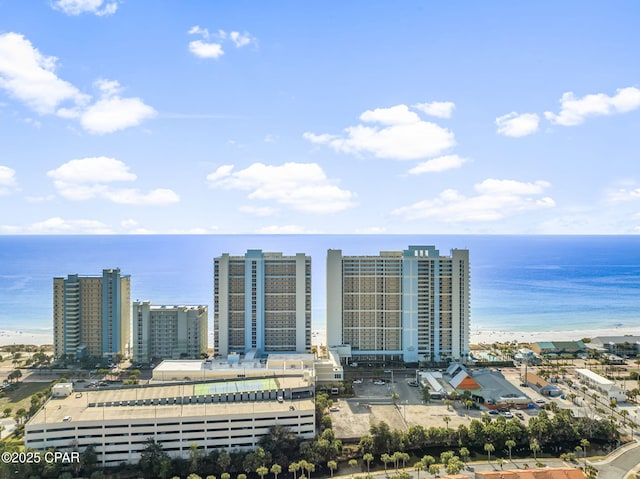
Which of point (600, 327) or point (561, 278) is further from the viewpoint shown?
point (561, 278)

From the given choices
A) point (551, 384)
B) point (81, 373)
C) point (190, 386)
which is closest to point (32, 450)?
point (190, 386)

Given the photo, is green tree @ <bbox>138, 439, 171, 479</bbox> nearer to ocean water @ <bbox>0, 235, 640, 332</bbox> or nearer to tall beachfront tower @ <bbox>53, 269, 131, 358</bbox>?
tall beachfront tower @ <bbox>53, 269, 131, 358</bbox>

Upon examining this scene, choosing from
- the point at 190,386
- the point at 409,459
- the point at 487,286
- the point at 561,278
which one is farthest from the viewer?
the point at 561,278

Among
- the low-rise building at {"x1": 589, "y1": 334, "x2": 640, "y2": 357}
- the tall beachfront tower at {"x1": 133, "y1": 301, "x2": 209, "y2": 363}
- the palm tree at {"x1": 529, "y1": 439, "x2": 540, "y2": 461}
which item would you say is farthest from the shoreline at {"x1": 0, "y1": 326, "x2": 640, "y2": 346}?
the palm tree at {"x1": 529, "y1": 439, "x2": 540, "y2": 461}

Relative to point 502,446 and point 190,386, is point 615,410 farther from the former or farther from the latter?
point 190,386

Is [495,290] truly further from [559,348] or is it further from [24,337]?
[24,337]

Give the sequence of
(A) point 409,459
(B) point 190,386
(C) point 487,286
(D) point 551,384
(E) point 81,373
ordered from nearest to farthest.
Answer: (A) point 409,459 < (B) point 190,386 < (D) point 551,384 < (E) point 81,373 < (C) point 487,286

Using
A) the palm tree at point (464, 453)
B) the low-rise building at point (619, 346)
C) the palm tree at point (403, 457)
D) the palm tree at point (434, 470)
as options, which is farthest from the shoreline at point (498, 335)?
the palm tree at point (434, 470)

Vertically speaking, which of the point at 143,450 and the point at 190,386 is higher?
the point at 190,386
